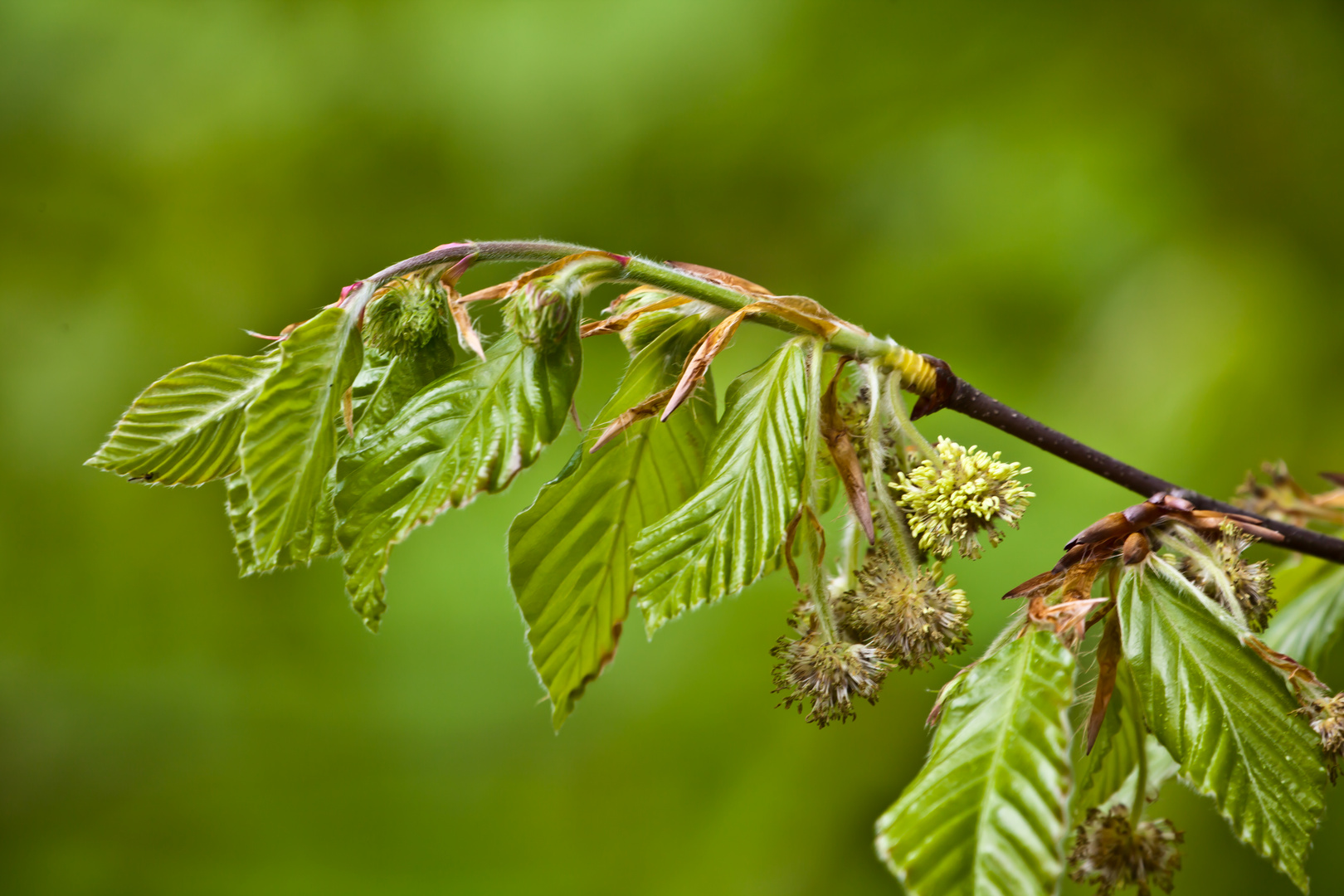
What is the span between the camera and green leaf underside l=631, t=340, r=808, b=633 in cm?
37

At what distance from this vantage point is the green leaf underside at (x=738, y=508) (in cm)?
37

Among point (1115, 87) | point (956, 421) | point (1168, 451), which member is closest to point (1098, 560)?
point (956, 421)

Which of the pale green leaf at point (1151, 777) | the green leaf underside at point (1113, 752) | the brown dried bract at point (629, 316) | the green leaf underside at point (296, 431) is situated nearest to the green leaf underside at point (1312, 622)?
the pale green leaf at point (1151, 777)

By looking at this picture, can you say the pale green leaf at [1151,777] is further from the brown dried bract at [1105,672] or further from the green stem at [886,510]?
the green stem at [886,510]

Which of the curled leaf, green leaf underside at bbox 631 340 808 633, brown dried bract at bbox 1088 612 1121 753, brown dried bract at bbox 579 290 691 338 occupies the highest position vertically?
brown dried bract at bbox 579 290 691 338

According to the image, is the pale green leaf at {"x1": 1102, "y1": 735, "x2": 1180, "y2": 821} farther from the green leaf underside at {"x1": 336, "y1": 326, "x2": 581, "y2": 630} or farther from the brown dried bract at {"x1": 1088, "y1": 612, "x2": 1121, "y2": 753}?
the green leaf underside at {"x1": 336, "y1": 326, "x2": 581, "y2": 630}

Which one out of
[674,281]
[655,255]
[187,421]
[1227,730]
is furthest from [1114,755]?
[655,255]

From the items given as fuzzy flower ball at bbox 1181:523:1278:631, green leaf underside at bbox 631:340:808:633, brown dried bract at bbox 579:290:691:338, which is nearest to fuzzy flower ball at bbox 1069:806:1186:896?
fuzzy flower ball at bbox 1181:523:1278:631

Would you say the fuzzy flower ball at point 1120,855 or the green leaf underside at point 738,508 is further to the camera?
the fuzzy flower ball at point 1120,855

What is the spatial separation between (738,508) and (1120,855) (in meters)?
0.29

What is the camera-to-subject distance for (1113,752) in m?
0.50

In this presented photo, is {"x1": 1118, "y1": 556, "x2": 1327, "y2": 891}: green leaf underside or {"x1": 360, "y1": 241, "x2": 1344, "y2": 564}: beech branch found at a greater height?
{"x1": 360, "y1": 241, "x2": 1344, "y2": 564}: beech branch

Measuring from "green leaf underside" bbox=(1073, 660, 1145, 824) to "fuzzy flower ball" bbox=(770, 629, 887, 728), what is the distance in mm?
125

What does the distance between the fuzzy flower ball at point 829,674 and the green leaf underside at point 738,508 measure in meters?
0.04
